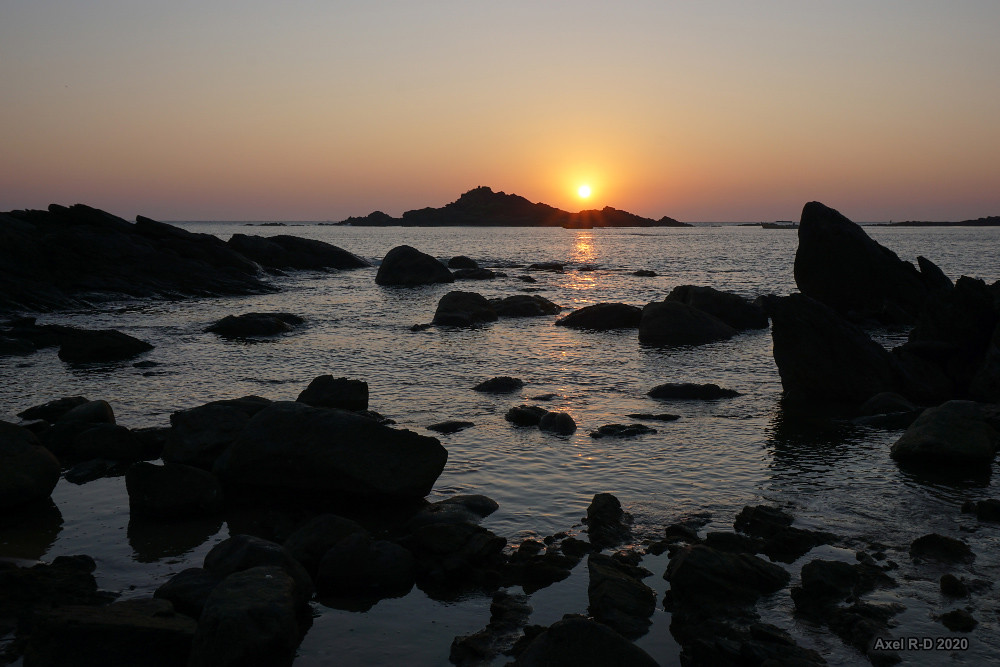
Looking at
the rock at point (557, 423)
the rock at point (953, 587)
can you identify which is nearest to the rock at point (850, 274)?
the rock at point (557, 423)

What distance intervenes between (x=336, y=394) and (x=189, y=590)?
9.16 metres

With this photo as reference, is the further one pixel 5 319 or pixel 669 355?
pixel 5 319

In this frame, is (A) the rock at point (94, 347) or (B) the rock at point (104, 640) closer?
(B) the rock at point (104, 640)

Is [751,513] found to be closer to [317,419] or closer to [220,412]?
[317,419]

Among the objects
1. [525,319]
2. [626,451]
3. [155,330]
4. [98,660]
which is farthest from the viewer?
[525,319]

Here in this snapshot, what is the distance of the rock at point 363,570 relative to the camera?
880cm

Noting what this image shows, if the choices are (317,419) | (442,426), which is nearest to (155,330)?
(442,426)

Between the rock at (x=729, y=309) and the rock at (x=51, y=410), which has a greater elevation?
the rock at (x=729, y=309)

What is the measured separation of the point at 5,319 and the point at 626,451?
32647 mm

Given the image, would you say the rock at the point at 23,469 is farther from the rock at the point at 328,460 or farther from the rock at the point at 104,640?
the rock at the point at 104,640

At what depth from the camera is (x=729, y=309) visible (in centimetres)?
3331

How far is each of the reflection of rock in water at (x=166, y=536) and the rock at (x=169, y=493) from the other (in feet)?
0.60

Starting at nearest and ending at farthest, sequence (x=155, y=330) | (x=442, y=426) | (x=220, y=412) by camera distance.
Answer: (x=220, y=412) → (x=442, y=426) → (x=155, y=330)

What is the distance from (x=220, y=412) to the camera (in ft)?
44.5
